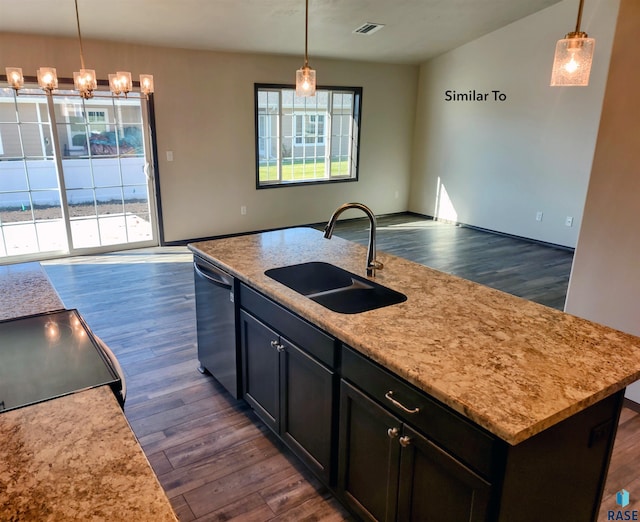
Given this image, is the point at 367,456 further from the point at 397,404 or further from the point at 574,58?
the point at 574,58

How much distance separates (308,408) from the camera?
2.06 m

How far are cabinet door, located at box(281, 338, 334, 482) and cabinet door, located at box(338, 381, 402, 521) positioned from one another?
0.29ft

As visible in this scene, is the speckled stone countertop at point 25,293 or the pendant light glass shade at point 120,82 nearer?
the speckled stone countertop at point 25,293

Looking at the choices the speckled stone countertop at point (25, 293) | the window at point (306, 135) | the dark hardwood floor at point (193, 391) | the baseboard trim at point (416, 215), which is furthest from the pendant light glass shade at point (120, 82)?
the window at point (306, 135)

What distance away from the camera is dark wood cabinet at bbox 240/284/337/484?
195 cm

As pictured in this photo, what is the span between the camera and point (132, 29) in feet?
16.5

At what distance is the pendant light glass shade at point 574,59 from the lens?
1.98 meters

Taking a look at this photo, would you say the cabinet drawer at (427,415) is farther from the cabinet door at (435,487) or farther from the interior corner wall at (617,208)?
the interior corner wall at (617,208)

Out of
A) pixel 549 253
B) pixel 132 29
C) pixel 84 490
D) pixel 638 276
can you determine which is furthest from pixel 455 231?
pixel 84 490

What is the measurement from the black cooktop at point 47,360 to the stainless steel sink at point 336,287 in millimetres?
973

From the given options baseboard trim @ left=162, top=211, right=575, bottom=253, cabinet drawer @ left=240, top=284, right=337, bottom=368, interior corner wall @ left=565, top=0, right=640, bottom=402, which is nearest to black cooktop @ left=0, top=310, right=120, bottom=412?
cabinet drawer @ left=240, top=284, right=337, bottom=368

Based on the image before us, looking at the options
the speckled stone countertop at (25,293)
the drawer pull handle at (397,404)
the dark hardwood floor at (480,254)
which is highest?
the speckled stone countertop at (25,293)

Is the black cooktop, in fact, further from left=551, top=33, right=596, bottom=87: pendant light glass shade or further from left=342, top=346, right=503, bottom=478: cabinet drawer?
left=551, top=33, right=596, bottom=87: pendant light glass shade

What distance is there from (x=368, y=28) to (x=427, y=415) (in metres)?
5.54
